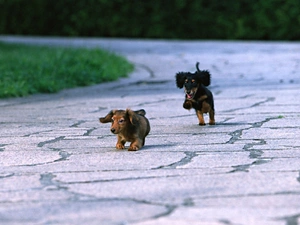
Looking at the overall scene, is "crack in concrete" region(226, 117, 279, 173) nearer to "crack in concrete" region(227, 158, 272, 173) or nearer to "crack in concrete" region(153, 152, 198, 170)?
"crack in concrete" region(227, 158, 272, 173)

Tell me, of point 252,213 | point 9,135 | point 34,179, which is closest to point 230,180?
point 252,213

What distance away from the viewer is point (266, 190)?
→ 4805 mm

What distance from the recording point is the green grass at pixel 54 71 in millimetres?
11719

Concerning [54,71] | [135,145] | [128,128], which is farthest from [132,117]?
[54,71]

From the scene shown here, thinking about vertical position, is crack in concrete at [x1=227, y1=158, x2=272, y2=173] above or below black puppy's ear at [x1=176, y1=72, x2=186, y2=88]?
below

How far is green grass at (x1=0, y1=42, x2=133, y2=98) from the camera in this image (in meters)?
11.7

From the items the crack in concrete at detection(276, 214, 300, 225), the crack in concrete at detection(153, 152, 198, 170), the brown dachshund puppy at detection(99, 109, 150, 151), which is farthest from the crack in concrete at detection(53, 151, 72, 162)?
the crack in concrete at detection(276, 214, 300, 225)

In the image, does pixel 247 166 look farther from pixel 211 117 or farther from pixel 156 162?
pixel 211 117

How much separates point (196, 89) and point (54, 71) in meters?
6.03

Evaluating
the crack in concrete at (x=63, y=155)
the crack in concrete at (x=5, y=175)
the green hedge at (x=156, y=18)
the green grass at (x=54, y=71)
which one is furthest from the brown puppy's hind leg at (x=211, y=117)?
the green hedge at (x=156, y=18)

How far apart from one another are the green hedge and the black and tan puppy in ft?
59.6

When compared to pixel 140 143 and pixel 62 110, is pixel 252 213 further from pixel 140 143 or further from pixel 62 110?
pixel 62 110

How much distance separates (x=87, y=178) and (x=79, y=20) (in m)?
23.7

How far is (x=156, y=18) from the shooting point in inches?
1078
